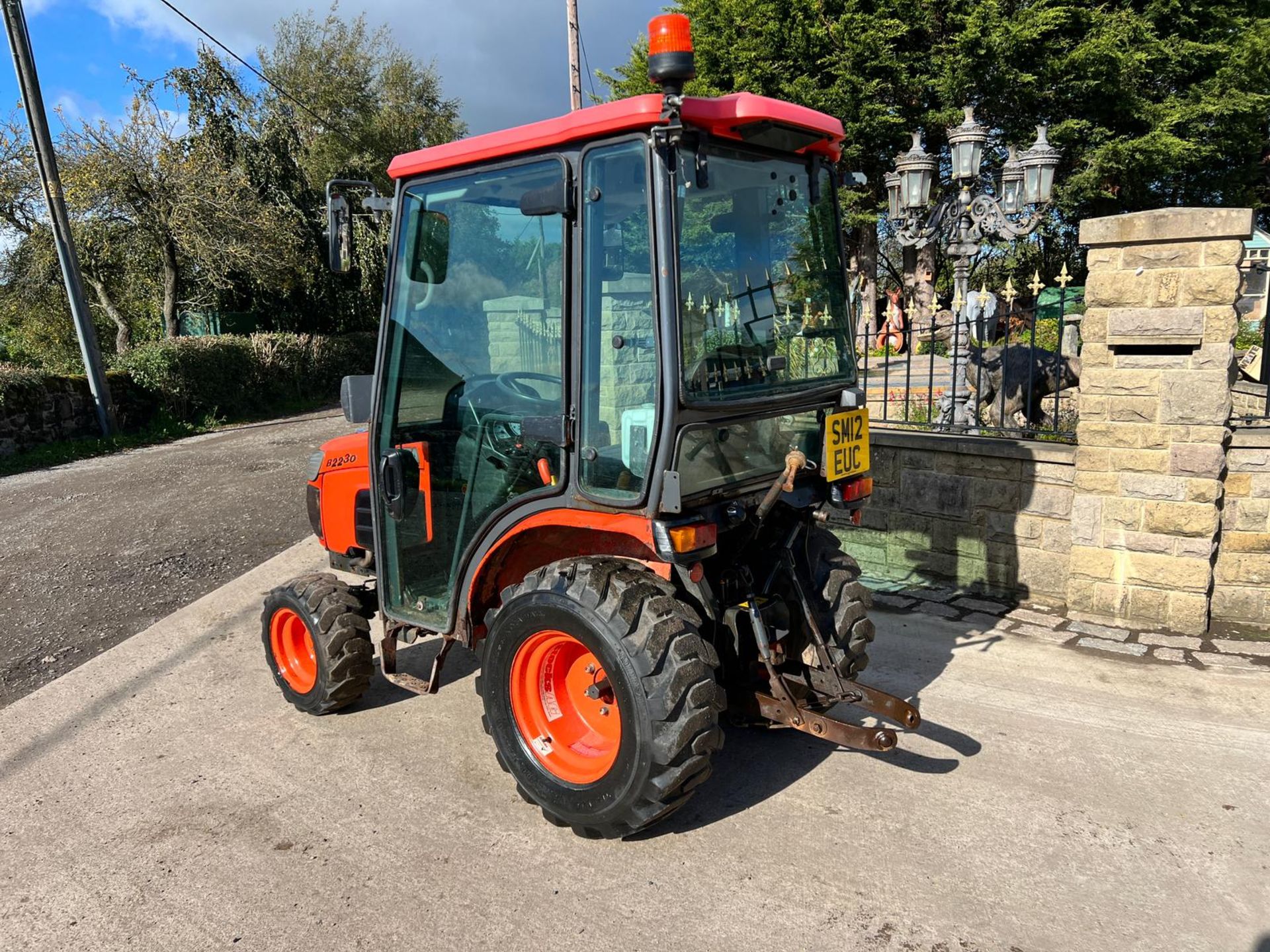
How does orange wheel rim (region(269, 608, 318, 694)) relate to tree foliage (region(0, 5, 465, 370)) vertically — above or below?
below

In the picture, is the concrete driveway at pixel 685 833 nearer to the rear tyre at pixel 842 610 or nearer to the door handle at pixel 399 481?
the rear tyre at pixel 842 610

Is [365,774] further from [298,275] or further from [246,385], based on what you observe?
[298,275]

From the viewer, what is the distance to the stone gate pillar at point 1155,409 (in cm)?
444

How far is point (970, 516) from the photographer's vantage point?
5.49 metres

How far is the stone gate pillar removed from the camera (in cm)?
444

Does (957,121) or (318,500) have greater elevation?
(957,121)

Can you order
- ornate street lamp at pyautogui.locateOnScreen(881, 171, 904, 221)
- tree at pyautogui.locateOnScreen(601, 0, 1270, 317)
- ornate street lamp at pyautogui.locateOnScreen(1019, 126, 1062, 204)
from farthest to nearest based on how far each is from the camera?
tree at pyautogui.locateOnScreen(601, 0, 1270, 317) → ornate street lamp at pyautogui.locateOnScreen(881, 171, 904, 221) → ornate street lamp at pyautogui.locateOnScreen(1019, 126, 1062, 204)

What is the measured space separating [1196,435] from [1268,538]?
2.48ft

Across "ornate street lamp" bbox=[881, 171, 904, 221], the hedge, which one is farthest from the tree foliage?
"ornate street lamp" bbox=[881, 171, 904, 221]

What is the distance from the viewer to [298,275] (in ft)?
59.0

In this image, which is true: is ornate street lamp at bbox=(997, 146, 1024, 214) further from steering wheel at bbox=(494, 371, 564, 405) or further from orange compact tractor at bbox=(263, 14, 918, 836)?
steering wheel at bbox=(494, 371, 564, 405)

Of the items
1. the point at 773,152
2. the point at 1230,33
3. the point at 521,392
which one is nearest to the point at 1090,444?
the point at 773,152

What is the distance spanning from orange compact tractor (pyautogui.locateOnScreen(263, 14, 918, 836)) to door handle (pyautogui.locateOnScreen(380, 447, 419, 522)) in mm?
10

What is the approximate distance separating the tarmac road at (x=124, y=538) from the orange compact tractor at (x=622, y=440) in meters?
2.55
